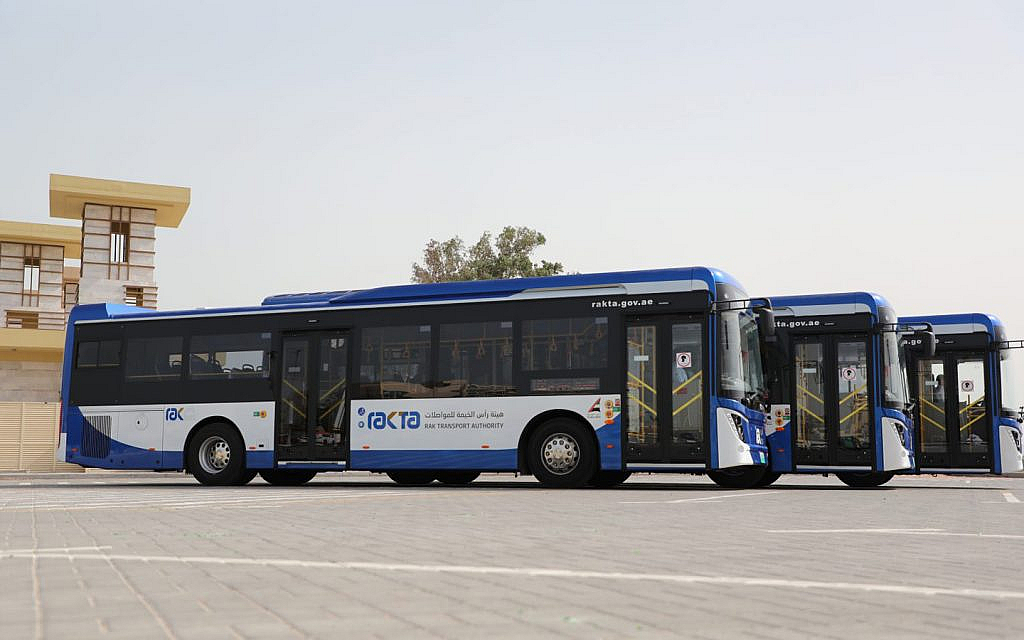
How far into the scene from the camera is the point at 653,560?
734cm

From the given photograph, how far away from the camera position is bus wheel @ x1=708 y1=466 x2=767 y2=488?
67.0 ft

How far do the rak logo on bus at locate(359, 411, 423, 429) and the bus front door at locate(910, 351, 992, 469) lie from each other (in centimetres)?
961

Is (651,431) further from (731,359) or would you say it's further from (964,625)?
(964,625)

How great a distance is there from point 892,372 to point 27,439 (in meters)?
25.2

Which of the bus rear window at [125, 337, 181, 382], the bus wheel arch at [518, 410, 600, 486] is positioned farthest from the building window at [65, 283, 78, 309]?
the bus wheel arch at [518, 410, 600, 486]

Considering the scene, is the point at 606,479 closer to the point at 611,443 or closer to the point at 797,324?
the point at 611,443

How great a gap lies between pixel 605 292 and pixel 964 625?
13673mm

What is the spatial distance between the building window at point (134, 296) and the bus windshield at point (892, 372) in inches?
1189

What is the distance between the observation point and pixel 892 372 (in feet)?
67.5

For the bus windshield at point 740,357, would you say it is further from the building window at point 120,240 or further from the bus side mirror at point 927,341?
the building window at point 120,240

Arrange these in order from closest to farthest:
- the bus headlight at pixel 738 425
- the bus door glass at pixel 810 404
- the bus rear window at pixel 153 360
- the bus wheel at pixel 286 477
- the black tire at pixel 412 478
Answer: the bus headlight at pixel 738 425
the bus door glass at pixel 810 404
the bus rear window at pixel 153 360
the black tire at pixel 412 478
the bus wheel at pixel 286 477

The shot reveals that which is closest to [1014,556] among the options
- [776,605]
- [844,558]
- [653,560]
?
[844,558]

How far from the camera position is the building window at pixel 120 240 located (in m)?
43.3

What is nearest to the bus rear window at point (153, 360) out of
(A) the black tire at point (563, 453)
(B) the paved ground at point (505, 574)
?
(A) the black tire at point (563, 453)
